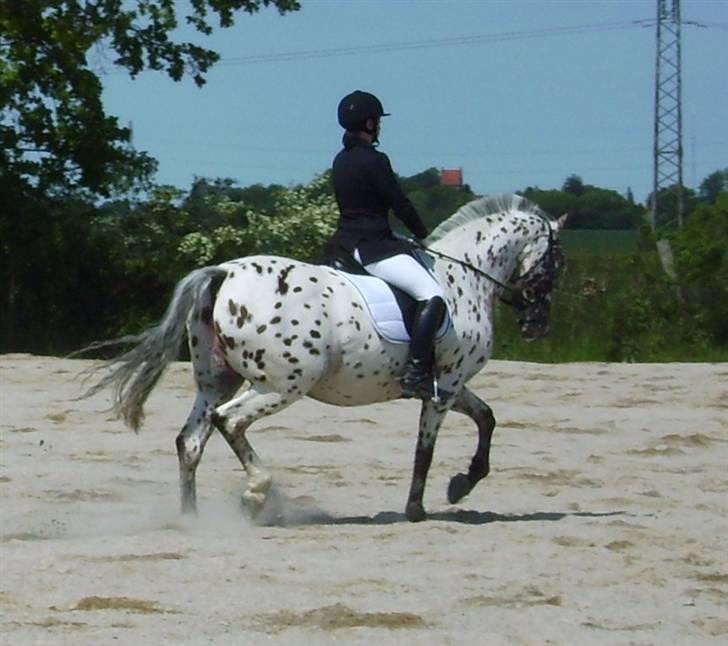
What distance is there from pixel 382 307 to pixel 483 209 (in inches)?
56.7

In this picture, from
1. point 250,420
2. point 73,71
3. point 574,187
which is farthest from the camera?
point 574,187

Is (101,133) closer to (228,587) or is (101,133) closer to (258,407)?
(258,407)

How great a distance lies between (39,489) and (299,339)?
2334 mm

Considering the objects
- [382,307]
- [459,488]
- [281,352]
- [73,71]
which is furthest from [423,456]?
[73,71]

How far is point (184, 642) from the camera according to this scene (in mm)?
6617

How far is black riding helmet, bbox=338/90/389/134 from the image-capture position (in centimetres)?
1017

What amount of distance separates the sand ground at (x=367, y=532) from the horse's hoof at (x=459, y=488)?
94 mm

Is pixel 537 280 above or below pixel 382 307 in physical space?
above

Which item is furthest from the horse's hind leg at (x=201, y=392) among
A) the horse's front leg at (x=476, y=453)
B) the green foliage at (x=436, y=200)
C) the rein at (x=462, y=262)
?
the green foliage at (x=436, y=200)

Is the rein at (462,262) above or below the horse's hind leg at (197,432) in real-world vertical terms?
above

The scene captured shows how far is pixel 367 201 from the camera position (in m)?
10.1

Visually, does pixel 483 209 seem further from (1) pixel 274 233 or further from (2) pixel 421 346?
(1) pixel 274 233

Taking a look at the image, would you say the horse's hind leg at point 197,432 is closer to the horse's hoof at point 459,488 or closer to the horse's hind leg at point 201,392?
the horse's hind leg at point 201,392

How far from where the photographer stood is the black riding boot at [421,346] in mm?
9961
